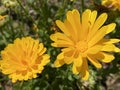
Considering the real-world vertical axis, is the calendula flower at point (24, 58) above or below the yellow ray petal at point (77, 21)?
below

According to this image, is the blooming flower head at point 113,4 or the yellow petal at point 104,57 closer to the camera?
the yellow petal at point 104,57

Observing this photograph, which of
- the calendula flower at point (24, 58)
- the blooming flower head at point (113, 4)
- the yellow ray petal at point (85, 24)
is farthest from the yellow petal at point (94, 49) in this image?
the blooming flower head at point (113, 4)

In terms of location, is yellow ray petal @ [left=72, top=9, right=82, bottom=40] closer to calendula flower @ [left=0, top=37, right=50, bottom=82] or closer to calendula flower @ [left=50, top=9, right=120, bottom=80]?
calendula flower @ [left=50, top=9, right=120, bottom=80]

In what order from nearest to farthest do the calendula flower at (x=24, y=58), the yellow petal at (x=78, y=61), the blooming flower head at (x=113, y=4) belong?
the yellow petal at (x=78, y=61), the calendula flower at (x=24, y=58), the blooming flower head at (x=113, y=4)

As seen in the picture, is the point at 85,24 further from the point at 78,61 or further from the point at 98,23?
the point at 78,61

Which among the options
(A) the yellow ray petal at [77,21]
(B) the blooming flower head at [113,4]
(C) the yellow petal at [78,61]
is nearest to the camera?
(C) the yellow petal at [78,61]

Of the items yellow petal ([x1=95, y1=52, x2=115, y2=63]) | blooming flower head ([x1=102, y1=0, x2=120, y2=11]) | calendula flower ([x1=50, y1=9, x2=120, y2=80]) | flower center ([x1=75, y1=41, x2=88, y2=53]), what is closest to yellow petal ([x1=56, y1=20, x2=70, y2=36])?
calendula flower ([x1=50, y1=9, x2=120, y2=80])

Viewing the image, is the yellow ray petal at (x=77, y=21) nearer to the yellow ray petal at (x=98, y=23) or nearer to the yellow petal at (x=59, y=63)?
the yellow ray petal at (x=98, y=23)
